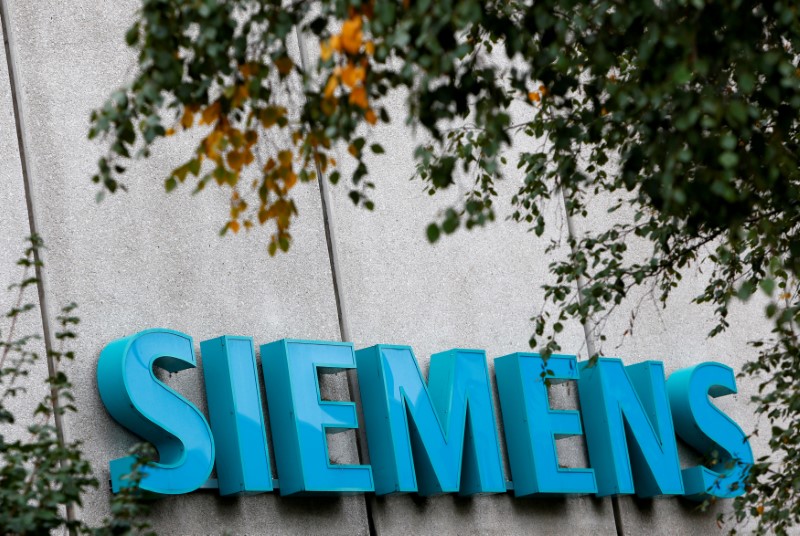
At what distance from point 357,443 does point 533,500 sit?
5.08 ft

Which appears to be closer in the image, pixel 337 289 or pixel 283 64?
pixel 283 64

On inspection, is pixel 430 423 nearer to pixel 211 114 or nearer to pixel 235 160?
pixel 235 160

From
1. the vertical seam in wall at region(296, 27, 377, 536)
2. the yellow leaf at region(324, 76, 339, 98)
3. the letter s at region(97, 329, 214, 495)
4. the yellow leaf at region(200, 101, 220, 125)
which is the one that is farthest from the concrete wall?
the yellow leaf at region(324, 76, 339, 98)

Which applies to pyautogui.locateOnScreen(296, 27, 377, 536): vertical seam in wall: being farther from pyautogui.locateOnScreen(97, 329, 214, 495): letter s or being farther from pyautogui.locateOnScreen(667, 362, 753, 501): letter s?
pyautogui.locateOnScreen(667, 362, 753, 501): letter s

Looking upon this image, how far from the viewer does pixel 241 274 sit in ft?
25.0

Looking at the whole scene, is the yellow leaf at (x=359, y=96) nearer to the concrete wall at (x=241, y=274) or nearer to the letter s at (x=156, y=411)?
the concrete wall at (x=241, y=274)

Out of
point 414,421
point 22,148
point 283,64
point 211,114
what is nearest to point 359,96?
point 283,64

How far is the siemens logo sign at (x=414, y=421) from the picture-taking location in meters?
6.76

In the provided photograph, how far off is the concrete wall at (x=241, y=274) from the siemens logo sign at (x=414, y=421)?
18cm

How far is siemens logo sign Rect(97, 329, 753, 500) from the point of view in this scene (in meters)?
6.76

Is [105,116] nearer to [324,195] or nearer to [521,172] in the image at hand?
[324,195]

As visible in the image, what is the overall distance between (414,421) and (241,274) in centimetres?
141

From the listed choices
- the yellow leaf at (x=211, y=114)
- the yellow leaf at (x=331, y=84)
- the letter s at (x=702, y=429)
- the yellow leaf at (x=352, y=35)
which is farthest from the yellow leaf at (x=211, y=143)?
the letter s at (x=702, y=429)

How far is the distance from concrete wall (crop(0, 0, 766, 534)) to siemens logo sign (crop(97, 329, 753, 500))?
0.58 ft
